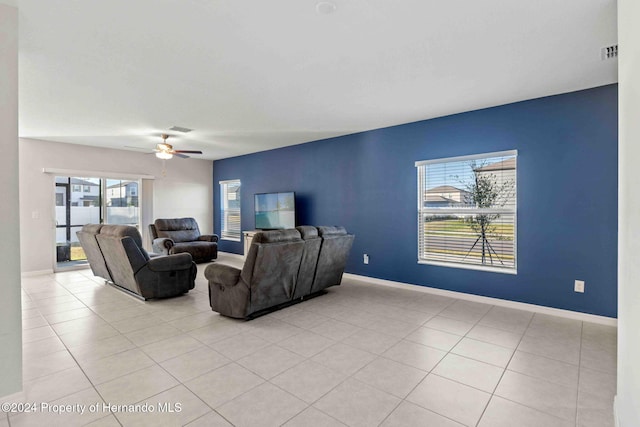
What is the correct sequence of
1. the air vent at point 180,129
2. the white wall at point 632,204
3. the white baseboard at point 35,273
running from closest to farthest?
the white wall at point 632,204 < the air vent at point 180,129 < the white baseboard at point 35,273

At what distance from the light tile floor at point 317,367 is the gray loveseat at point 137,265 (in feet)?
1.22

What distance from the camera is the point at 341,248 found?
455 centimetres

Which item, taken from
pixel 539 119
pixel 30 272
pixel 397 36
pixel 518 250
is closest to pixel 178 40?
pixel 397 36

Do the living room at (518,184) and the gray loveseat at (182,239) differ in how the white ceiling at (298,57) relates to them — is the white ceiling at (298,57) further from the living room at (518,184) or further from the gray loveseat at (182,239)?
the gray loveseat at (182,239)

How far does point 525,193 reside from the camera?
3.91 meters

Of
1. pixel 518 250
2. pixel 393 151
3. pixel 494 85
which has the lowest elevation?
pixel 518 250

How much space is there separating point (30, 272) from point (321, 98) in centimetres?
627

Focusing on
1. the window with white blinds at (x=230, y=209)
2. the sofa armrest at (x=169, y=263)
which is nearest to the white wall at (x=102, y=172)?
the window with white blinds at (x=230, y=209)

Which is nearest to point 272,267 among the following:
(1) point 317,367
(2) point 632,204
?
(1) point 317,367

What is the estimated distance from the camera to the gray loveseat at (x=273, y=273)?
345 centimetres

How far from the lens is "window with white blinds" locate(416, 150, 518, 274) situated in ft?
13.5

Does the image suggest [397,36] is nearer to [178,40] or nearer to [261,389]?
[178,40]

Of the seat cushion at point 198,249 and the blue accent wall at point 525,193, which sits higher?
the blue accent wall at point 525,193

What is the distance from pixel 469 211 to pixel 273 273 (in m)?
2.84
